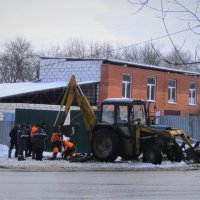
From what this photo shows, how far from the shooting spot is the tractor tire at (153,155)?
23250 mm

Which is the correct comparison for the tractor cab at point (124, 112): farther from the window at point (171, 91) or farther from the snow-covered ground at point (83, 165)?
the window at point (171, 91)

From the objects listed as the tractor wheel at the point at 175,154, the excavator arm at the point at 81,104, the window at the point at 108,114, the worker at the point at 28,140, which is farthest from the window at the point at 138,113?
the worker at the point at 28,140

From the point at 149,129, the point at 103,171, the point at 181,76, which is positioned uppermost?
the point at 181,76

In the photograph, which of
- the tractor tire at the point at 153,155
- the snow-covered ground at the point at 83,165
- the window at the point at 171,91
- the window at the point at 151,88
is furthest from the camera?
the window at the point at 171,91

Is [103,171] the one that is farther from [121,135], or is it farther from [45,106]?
[45,106]

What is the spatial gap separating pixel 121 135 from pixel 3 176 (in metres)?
7.36

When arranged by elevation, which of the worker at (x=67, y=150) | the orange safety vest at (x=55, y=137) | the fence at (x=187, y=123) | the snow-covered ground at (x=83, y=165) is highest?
the fence at (x=187, y=123)

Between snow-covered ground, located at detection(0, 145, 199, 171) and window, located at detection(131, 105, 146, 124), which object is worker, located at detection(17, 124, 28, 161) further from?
window, located at detection(131, 105, 146, 124)

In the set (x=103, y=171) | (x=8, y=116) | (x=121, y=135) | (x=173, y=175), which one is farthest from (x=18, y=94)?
(x=173, y=175)

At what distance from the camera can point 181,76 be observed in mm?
52406

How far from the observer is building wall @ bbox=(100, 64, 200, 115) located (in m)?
45.9

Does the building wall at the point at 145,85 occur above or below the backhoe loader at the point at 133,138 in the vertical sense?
above

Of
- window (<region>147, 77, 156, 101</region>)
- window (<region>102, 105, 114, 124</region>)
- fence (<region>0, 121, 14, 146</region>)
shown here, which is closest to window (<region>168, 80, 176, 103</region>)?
window (<region>147, 77, 156, 101</region>)

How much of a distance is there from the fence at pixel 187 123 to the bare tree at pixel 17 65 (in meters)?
47.2
